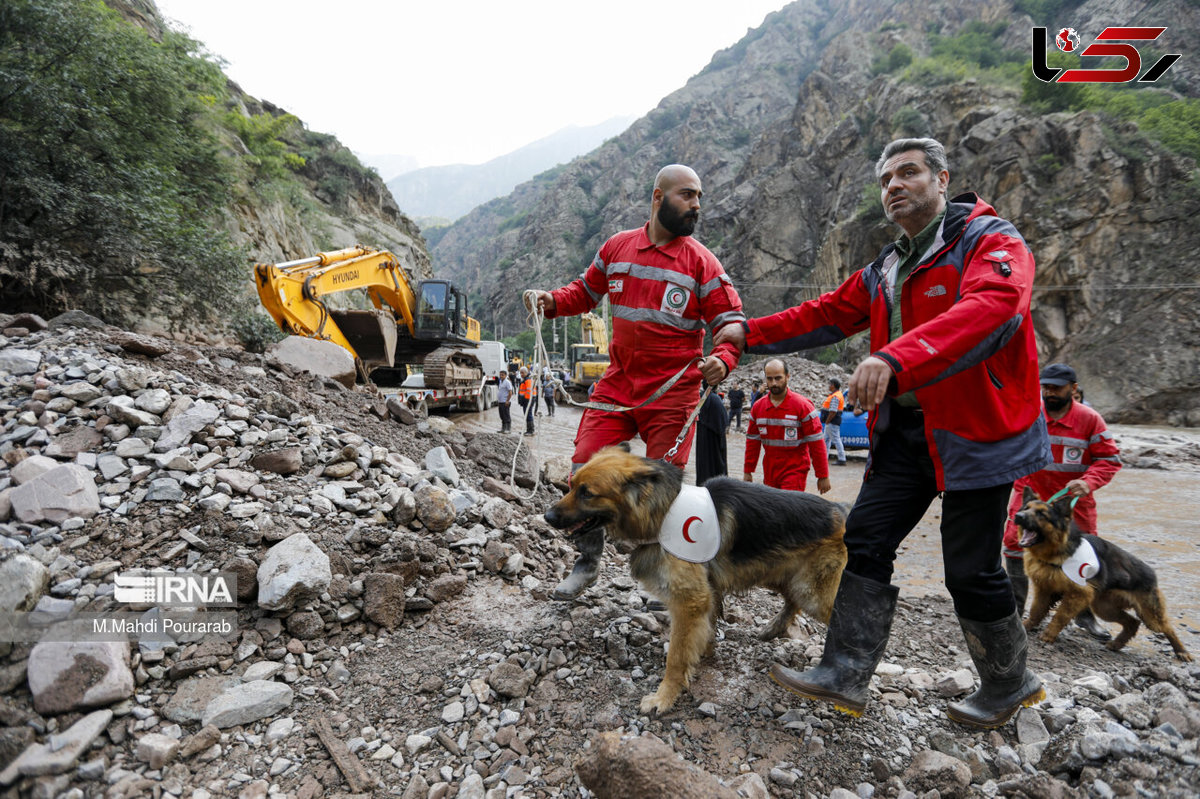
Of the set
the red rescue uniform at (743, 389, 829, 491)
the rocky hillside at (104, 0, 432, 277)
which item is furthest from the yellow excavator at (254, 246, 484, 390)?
the red rescue uniform at (743, 389, 829, 491)

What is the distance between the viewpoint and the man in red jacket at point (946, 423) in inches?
63.5

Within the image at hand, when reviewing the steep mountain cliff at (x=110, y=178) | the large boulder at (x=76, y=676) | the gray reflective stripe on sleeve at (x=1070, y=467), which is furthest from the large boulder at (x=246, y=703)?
the steep mountain cliff at (x=110, y=178)

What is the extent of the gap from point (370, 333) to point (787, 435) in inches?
359

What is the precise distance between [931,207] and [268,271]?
347 inches

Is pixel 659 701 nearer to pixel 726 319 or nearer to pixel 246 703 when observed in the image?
pixel 246 703

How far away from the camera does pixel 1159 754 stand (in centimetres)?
159

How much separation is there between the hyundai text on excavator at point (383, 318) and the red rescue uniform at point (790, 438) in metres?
7.27

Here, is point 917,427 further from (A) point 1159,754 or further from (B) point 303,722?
(B) point 303,722

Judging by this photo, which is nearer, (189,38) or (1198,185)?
(189,38)

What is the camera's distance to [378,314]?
34.3ft

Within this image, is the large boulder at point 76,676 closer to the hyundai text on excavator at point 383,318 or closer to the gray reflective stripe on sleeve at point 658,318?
the gray reflective stripe on sleeve at point 658,318

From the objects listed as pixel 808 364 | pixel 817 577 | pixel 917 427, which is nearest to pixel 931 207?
pixel 917 427

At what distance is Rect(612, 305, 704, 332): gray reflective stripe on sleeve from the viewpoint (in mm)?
2871

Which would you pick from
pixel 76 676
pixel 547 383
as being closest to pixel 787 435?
pixel 547 383
